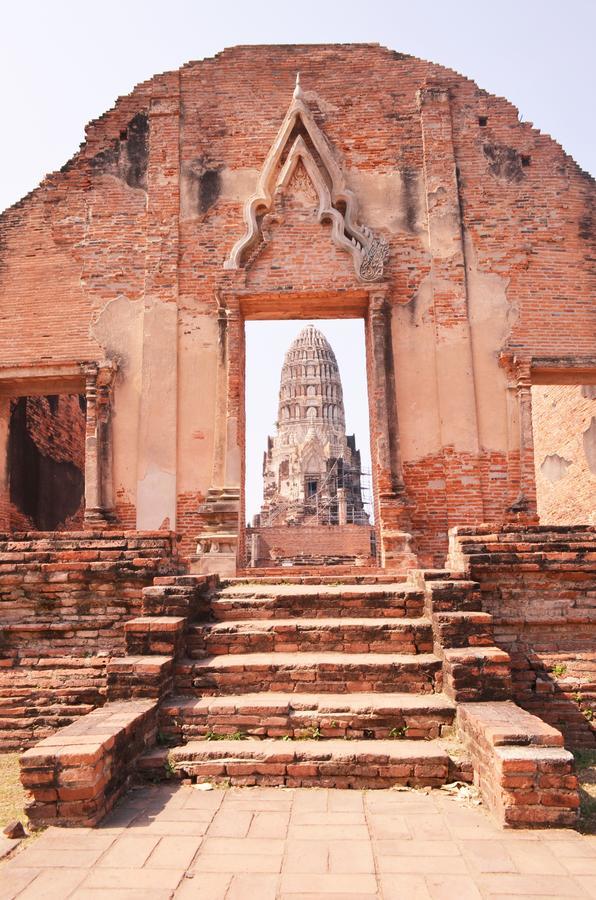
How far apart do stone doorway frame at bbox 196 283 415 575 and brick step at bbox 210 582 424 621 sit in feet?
9.86

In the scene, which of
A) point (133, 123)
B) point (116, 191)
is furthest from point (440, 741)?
point (133, 123)

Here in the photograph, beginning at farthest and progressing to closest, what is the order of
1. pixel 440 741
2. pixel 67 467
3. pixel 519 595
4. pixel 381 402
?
1. pixel 67 467
2. pixel 381 402
3. pixel 519 595
4. pixel 440 741

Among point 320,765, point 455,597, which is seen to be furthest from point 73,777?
point 455,597

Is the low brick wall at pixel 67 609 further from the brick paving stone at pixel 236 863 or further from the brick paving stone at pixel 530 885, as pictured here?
the brick paving stone at pixel 530 885

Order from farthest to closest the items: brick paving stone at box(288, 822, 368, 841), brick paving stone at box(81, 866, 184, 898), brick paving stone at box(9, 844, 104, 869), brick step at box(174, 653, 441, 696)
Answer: brick step at box(174, 653, 441, 696) < brick paving stone at box(288, 822, 368, 841) < brick paving stone at box(9, 844, 104, 869) < brick paving stone at box(81, 866, 184, 898)

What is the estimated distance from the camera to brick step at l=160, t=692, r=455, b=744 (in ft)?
15.9

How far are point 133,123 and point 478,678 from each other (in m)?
9.95

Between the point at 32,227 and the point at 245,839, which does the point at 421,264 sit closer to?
the point at 32,227

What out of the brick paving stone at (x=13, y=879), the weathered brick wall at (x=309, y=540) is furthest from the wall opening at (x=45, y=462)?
the weathered brick wall at (x=309, y=540)

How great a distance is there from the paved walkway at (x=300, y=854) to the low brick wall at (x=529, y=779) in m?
0.09

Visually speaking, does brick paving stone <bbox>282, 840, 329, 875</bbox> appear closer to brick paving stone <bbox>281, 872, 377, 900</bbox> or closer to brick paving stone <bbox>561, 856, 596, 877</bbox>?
brick paving stone <bbox>281, 872, 377, 900</bbox>

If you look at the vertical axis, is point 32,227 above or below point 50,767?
above

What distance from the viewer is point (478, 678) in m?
4.98

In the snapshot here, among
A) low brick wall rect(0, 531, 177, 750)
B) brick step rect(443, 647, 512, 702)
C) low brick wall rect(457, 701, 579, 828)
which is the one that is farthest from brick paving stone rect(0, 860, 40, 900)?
brick step rect(443, 647, 512, 702)
